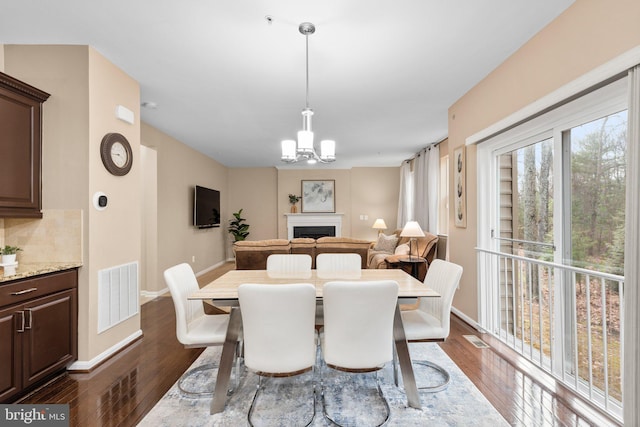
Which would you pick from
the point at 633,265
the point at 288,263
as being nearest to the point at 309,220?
the point at 288,263

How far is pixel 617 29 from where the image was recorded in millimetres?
1751

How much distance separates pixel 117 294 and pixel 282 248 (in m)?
1.93

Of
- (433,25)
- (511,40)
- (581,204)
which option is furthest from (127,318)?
(511,40)

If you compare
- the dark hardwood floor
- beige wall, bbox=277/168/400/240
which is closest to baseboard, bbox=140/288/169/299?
the dark hardwood floor

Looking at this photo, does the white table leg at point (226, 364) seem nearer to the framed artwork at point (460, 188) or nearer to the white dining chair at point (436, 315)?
the white dining chair at point (436, 315)

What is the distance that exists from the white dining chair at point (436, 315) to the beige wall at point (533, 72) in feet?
3.67

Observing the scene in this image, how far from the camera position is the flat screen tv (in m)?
6.03

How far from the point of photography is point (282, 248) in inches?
166

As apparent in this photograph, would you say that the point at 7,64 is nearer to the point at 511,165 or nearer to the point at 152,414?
the point at 152,414

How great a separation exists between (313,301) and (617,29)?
89.6 inches

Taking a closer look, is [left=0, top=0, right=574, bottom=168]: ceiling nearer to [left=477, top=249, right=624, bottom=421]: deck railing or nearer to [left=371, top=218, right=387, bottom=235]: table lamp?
[left=477, top=249, right=624, bottom=421]: deck railing

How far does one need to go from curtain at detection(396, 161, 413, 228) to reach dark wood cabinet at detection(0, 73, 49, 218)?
6.41 metres

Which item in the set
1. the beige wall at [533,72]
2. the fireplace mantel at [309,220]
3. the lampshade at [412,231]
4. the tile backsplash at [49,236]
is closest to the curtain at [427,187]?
the lampshade at [412,231]

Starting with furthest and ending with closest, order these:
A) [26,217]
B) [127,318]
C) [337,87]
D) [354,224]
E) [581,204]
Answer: [354,224] → [337,87] → [127,318] → [26,217] → [581,204]
